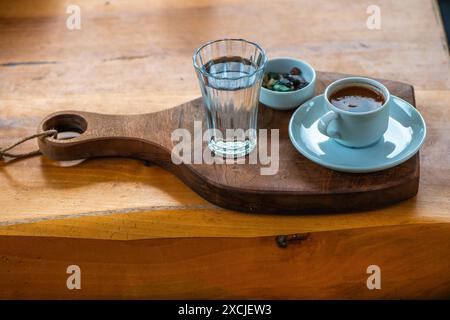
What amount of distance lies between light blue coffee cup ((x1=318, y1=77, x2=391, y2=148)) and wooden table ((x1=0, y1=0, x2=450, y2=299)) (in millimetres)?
103

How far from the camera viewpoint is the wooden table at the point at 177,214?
0.95 meters

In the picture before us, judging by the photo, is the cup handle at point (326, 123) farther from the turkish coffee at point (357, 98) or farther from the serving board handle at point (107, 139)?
the serving board handle at point (107, 139)

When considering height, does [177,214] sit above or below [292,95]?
below

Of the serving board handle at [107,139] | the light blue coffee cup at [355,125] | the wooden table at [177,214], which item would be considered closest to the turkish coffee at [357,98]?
the light blue coffee cup at [355,125]

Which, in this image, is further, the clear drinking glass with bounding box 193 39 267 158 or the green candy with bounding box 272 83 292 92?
the green candy with bounding box 272 83 292 92

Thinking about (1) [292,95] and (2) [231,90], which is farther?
(1) [292,95]

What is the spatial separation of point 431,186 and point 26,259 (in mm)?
622

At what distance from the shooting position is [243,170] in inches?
37.5

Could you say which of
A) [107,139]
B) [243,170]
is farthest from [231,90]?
[107,139]

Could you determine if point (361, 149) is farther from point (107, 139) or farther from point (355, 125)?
point (107, 139)

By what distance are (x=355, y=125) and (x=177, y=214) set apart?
286 millimetres

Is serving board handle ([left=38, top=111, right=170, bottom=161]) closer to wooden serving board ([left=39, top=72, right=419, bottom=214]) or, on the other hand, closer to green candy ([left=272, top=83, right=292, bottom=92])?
wooden serving board ([left=39, top=72, right=419, bottom=214])

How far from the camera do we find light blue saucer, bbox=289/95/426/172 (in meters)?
0.93

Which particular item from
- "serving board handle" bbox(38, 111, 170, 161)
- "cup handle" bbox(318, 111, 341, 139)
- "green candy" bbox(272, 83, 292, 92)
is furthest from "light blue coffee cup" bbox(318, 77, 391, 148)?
"serving board handle" bbox(38, 111, 170, 161)
